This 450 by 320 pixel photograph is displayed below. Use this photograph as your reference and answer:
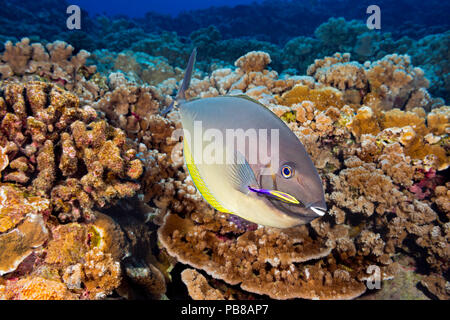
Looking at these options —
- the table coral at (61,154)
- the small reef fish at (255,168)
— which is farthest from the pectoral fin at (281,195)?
the table coral at (61,154)

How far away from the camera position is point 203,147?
4.94 feet

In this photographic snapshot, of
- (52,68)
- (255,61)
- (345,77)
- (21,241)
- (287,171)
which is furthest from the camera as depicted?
(255,61)

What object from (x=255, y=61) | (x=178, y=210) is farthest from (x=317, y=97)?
(x=178, y=210)

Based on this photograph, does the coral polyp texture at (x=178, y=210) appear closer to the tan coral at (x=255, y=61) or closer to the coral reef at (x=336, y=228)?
the coral reef at (x=336, y=228)

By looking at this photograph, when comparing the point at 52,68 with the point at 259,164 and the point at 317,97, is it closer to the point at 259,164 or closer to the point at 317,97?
the point at 317,97

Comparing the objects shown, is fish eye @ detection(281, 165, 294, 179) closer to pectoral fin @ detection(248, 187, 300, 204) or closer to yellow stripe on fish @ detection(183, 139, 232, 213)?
pectoral fin @ detection(248, 187, 300, 204)

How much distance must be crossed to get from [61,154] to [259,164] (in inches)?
83.7

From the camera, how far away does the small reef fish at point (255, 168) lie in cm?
120

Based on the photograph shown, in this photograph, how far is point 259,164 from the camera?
126 cm

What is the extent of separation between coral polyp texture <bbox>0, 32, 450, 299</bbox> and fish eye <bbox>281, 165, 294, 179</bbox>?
1674mm

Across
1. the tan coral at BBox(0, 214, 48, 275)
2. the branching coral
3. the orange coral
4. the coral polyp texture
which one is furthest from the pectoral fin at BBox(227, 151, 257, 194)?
the branching coral

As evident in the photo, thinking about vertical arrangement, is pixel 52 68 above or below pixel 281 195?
above
